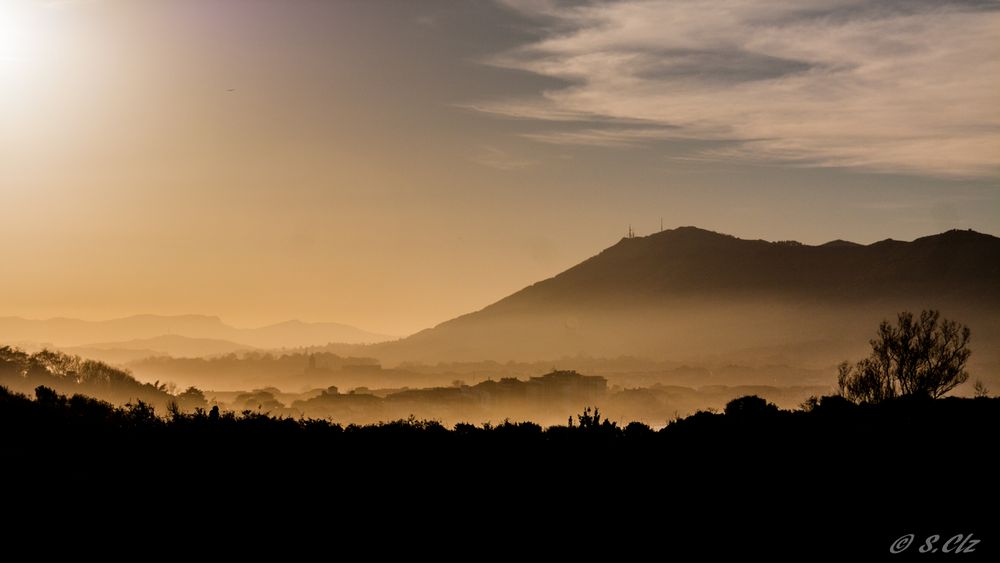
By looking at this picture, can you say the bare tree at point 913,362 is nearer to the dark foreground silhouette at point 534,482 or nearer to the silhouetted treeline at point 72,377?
the dark foreground silhouette at point 534,482

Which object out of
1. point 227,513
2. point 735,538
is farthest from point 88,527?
point 735,538

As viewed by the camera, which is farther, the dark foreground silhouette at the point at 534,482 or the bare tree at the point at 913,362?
the bare tree at the point at 913,362

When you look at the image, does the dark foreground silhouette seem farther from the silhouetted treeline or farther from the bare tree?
the silhouetted treeline

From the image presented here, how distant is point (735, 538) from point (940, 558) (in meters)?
4.91

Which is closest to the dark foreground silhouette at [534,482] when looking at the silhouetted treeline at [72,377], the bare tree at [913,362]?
the bare tree at [913,362]

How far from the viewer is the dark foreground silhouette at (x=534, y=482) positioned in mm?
23453

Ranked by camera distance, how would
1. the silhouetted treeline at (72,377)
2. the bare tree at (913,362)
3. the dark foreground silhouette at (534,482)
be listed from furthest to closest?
1. the silhouetted treeline at (72,377)
2. the bare tree at (913,362)
3. the dark foreground silhouette at (534,482)

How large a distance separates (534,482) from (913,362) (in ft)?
206

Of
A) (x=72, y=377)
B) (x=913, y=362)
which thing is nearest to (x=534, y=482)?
(x=913, y=362)

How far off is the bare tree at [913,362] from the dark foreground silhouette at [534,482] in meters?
48.0

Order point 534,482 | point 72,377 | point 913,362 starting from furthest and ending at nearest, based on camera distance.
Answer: point 72,377 < point 913,362 < point 534,482

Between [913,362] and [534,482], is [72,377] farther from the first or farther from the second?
[534,482]

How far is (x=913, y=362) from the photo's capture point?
78750mm

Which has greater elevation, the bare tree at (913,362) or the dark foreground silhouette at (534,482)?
the bare tree at (913,362)
